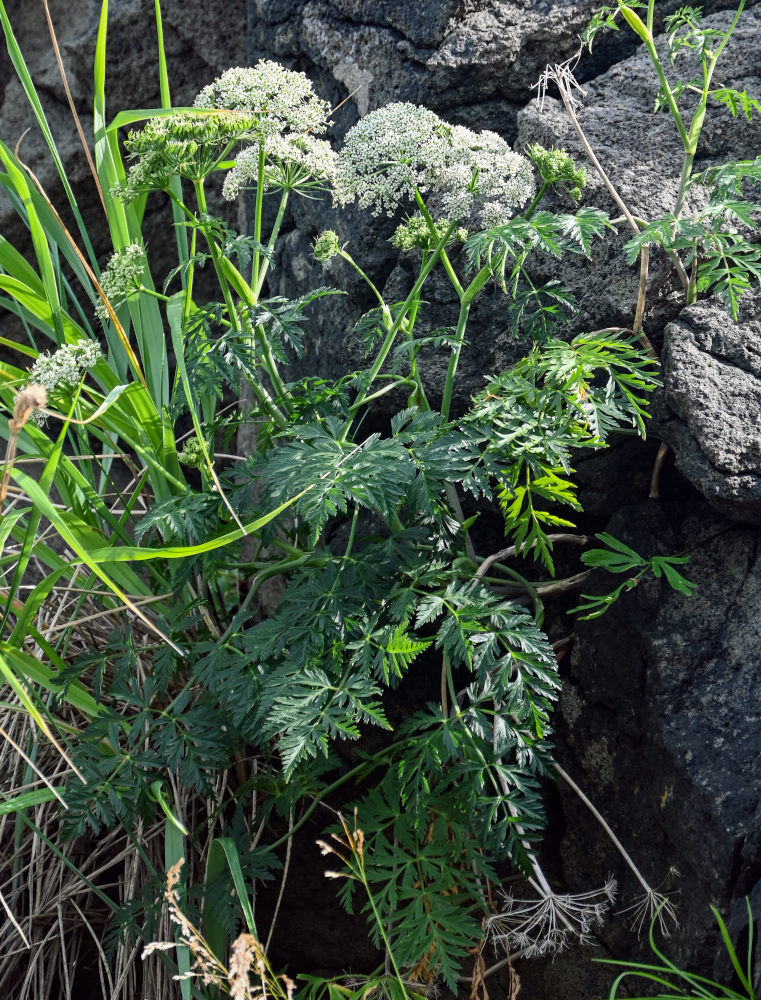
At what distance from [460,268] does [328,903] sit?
5.62ft

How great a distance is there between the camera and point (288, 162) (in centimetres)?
195

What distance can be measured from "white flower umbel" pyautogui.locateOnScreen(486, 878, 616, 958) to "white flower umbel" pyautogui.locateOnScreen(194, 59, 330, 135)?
5.41 ft

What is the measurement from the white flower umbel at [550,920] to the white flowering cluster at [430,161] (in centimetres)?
143

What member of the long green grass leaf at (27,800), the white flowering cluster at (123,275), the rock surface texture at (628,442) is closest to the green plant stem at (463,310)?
the rock surface texture at (628,442)

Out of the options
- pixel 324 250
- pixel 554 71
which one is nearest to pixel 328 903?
pixel 324 250

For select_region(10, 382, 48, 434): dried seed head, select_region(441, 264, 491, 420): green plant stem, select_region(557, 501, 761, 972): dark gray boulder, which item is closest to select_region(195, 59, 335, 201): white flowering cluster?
select_region(441, 264, 491, 420): green plant stem

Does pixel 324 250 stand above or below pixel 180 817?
above

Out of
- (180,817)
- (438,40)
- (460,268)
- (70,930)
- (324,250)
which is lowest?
(70,930)

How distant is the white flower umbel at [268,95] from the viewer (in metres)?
1.83

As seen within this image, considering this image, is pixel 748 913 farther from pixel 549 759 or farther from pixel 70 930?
pixel 70 930

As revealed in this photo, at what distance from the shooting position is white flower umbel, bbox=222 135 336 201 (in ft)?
6.09

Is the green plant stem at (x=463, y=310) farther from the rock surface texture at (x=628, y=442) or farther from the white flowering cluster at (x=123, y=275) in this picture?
the white flowering cluster at (x=123, y=275)

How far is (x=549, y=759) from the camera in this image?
68.6 inches

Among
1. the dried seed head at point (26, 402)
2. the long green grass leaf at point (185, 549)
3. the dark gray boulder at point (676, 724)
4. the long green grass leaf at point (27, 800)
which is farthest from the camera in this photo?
the long green grass leaf at point (27, 800)
